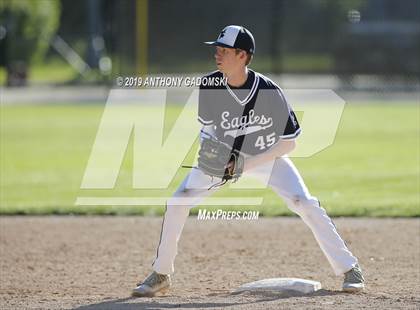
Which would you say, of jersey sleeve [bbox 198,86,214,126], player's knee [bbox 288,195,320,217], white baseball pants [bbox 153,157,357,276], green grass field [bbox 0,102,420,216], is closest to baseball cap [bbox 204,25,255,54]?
jersey sleeve [bbox 198,86,214,126]

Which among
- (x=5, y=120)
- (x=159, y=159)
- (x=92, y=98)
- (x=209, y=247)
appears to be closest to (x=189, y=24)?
(x=92, y=98)

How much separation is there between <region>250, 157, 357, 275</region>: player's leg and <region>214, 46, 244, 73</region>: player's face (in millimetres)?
809

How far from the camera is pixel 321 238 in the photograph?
7.53 meters

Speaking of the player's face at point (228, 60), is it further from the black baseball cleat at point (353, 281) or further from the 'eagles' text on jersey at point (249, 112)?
the black baseball cleat at point (353, 281)

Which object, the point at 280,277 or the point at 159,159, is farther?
the point at 159,159

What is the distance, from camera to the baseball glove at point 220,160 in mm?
7308

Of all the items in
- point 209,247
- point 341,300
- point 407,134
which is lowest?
point 407,134

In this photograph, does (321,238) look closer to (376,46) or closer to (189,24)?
(376,46)

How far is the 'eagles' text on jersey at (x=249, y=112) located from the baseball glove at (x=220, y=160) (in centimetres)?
22

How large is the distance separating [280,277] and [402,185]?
570 centimetres

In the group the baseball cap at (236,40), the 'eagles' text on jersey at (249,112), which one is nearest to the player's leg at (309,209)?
the 'eagles' text on jersey at (249,112)

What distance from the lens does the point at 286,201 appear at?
7.52m

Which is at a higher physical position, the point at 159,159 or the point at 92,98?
the point at 159,159

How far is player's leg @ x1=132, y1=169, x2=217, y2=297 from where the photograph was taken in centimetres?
747
